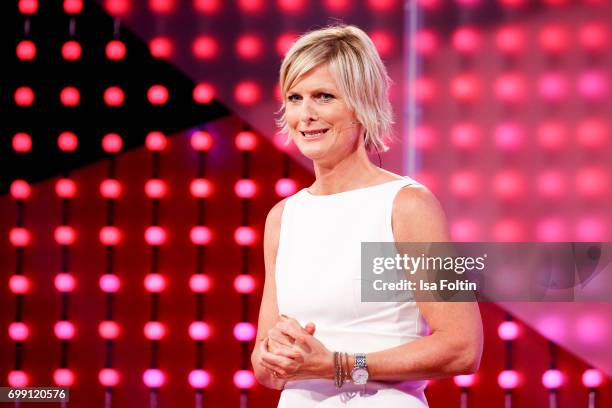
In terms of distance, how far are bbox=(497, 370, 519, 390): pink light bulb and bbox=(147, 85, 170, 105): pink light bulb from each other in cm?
135

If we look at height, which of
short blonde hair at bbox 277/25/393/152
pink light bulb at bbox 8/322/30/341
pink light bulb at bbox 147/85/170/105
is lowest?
pink light bulb at bbox 8/322/30/341

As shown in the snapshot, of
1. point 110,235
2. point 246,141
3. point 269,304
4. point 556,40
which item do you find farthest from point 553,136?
point 110,235

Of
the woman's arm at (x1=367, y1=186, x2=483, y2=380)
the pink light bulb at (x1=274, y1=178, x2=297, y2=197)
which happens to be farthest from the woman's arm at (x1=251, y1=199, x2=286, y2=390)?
the pink light bulb at (x1=274, y1=178, x2=297, y2=197)

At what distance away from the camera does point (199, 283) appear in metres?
2.66

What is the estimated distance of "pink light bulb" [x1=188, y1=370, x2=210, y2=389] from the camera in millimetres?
2645

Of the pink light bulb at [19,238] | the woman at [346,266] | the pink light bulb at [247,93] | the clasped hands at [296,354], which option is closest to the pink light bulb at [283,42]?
the pink light bulb at [247,93]

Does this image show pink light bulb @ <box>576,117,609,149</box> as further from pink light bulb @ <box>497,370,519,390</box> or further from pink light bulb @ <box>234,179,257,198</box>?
pink light bulb @ <box>234,179,257,198</box>

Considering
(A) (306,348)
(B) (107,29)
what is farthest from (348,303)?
(B) (107,29)

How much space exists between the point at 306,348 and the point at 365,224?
259 millimetres

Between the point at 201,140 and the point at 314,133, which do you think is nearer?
the point at 314,133

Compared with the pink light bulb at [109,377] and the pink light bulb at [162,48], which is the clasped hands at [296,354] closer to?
the pink light bulb at [109,377]

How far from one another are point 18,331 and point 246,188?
0.85m

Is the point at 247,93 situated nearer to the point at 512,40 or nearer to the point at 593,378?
the point at 512,40

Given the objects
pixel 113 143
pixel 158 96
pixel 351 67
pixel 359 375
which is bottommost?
pixel 359 375
